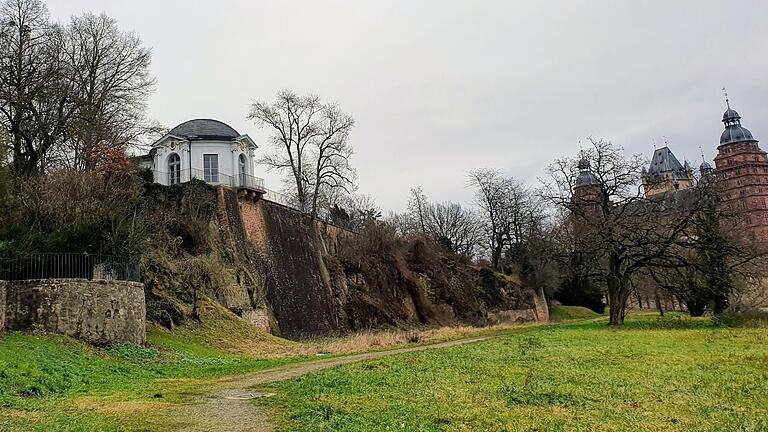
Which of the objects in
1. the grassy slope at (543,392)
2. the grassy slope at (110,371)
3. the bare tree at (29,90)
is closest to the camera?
the grassy slope at (543,392)

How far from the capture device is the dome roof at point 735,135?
341 feet

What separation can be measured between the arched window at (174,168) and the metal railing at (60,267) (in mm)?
19666

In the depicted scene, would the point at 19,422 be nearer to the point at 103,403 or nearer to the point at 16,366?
the point at 103,403

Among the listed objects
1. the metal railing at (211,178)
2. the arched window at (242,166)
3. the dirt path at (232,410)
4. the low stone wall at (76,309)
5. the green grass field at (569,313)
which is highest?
the arched window at (242,166)

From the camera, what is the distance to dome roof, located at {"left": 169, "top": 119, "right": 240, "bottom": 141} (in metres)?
41.7

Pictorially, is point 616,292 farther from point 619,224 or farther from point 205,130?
point 205,130

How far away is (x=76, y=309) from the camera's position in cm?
2020

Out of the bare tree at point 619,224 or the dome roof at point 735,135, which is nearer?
the bare tree at point 619,224

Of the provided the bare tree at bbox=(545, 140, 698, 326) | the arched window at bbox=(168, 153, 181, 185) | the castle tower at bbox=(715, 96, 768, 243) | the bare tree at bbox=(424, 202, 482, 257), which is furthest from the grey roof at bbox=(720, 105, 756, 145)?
the arched window at bbox=(168, 153, 181, 185)

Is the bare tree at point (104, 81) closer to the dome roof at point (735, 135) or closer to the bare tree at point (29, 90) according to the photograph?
the bare tree at point (29, 90)

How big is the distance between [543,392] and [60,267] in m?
16.3

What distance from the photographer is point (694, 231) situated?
33.5m

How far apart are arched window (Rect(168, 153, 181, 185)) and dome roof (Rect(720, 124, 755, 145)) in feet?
306

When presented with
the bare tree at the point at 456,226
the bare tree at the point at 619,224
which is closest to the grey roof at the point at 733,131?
the bare tree at the point at 456,226
